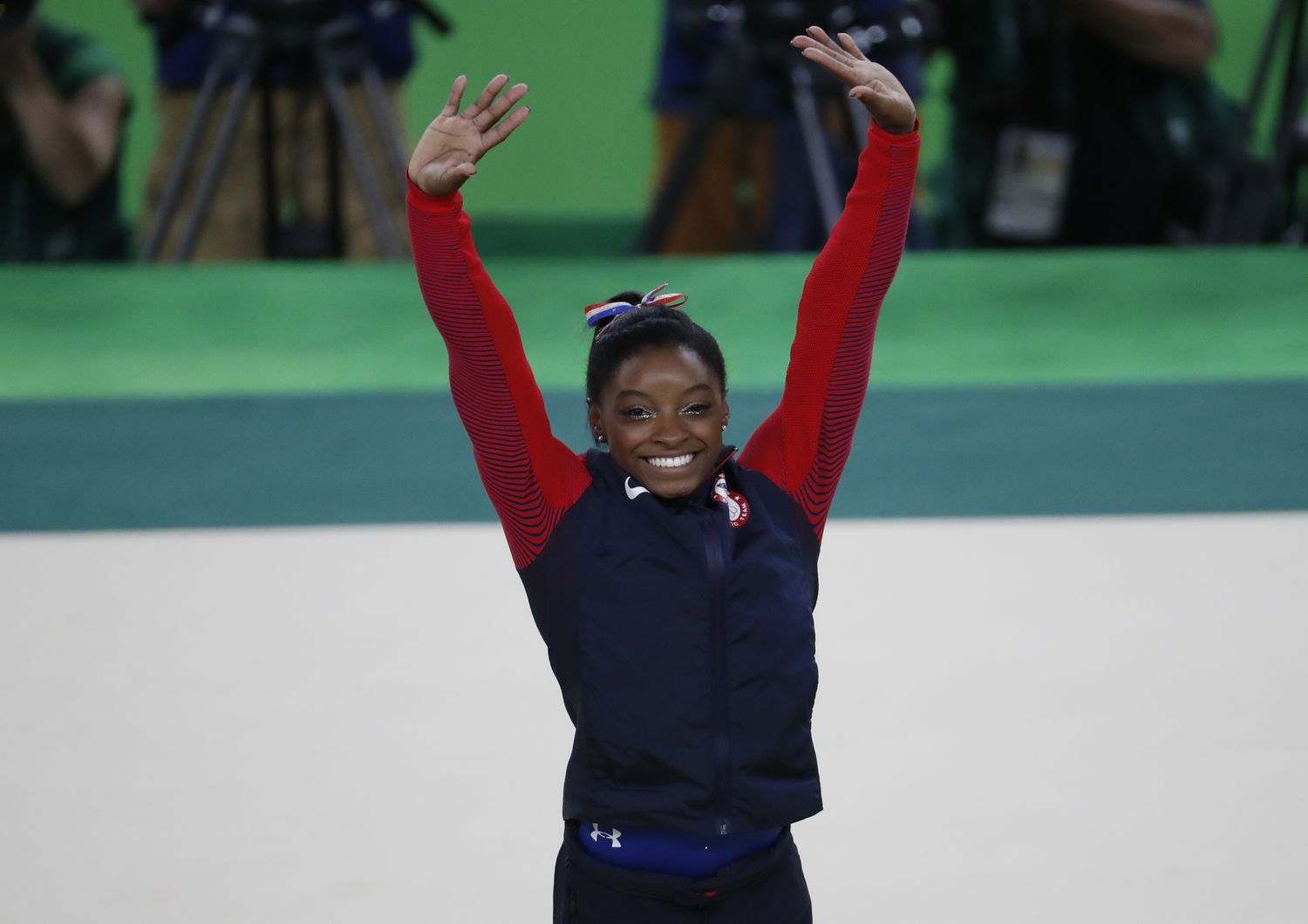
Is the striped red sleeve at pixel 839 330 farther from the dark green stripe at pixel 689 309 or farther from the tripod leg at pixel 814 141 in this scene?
the tripod leg at pixel 814 141

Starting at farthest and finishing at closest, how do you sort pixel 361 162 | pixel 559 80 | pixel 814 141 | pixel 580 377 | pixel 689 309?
pixel 559 80 < pixel 361 162 < pixel 814 141 < pixel 689 309 < pixel 580 377

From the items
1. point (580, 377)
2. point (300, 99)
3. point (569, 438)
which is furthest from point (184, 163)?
point (569, 438)

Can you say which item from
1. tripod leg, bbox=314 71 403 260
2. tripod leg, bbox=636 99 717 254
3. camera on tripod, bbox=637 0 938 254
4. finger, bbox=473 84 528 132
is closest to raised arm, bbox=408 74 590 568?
finger, bbox=473 84 528 132

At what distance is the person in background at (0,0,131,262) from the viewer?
254 inches

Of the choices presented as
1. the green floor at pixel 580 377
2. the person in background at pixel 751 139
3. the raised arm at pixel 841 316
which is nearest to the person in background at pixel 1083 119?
the person in background at pixel 751 139

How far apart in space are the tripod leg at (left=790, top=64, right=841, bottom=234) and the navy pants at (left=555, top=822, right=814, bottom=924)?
3.90 metres

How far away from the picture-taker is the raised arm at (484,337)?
5.63 feet

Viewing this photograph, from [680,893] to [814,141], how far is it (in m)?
4.19

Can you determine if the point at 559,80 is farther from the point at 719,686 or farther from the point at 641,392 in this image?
the point at 719,686

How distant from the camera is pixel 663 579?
5.73 ft

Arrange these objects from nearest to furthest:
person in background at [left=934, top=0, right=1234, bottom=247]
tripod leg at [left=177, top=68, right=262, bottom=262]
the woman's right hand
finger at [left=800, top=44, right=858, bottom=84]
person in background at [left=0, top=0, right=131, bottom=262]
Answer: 1. the woman's right hand
2. finger at [left=800, top=44, right=858, bottom=84]
3. tripod leg at [left=177, top=68, right=262, bottom=262]
4. person in background at [left=0, top=0, right=131, bottom=262]
5. person in background at [left=934, top=0, right=1234, bottom=247]

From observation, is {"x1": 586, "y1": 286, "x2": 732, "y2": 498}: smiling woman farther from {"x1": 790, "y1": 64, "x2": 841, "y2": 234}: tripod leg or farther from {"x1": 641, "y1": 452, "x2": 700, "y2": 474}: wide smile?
{"x1": 790, "y1": 64, "x2": 841, "y2": 234}: tripod leg

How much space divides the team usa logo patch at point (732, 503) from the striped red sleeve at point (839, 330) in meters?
0.07

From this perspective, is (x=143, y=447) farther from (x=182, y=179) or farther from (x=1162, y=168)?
(x=1162, y=168)
